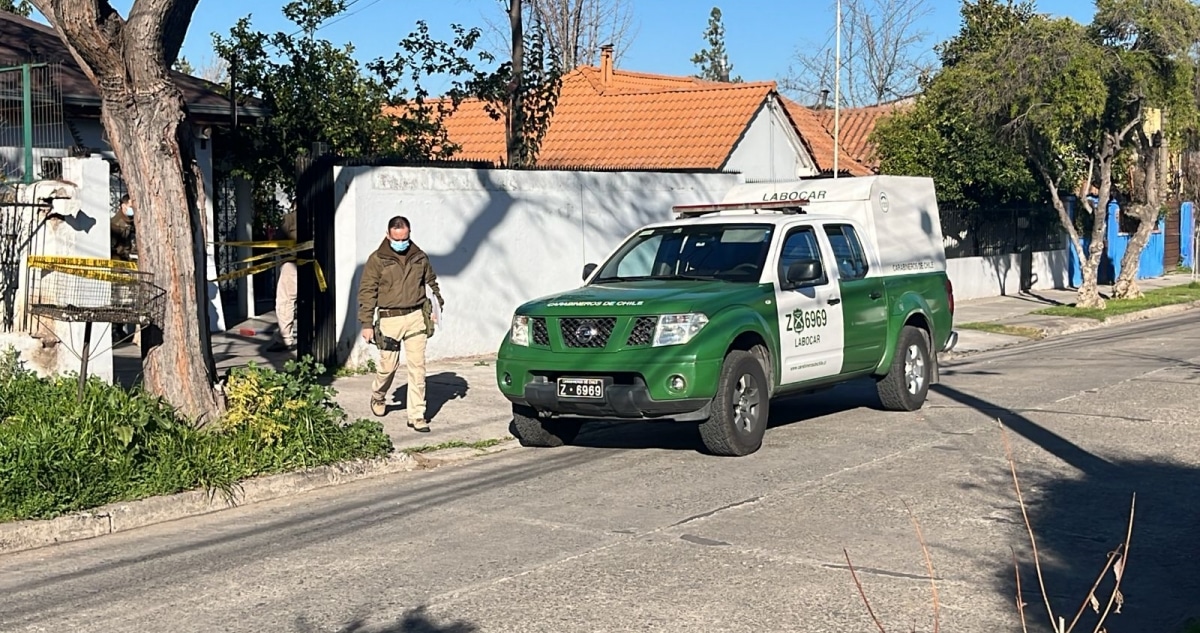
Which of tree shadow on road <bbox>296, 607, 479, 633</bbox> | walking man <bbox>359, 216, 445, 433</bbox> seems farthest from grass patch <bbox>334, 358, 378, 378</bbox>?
tree shadow on road <bbox>296, 607, 479, 633</bbox>

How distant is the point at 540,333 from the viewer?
10516mm

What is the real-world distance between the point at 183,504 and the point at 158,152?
8.05ft

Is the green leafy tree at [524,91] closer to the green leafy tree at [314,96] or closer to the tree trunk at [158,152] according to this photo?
the green leafy tree at [314,96]

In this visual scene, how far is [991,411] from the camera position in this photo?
1259 centimetres

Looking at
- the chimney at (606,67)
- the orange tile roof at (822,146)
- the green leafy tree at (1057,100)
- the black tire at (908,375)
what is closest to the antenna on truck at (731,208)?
the black tire at (908,375)

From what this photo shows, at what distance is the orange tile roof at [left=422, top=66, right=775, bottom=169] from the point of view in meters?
27.5

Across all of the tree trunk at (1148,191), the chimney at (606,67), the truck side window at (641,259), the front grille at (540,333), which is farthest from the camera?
the chimney at (606,67)

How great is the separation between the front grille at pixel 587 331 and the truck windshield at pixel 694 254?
1213mm

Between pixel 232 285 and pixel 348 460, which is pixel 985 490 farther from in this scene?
pixel 232 285

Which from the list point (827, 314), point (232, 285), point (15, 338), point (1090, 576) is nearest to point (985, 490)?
point (1090, 576)

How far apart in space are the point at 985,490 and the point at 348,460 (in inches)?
172

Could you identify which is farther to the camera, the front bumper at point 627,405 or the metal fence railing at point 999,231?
the metal fence railing at point 999,231

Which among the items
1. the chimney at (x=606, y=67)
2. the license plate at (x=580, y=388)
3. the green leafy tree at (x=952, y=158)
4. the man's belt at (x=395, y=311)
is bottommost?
the license plate at (x=580, y=388)

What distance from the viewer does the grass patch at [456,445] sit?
35.7ft
